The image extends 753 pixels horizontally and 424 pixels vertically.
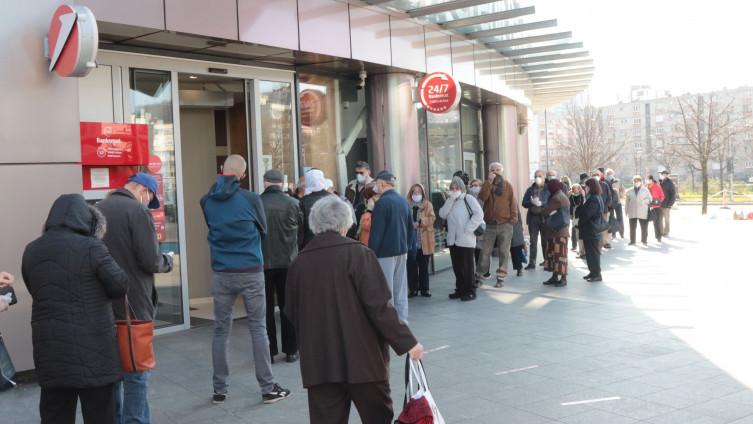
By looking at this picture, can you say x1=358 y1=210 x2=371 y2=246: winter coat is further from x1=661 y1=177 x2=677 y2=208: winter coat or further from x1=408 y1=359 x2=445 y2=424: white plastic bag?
x1=661 y1=177 x2=677 y2=208: winter coat

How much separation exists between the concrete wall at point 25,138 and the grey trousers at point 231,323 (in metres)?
2.10

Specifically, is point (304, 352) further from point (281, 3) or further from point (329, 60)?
point (329, 60)

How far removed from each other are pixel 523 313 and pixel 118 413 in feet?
20.0

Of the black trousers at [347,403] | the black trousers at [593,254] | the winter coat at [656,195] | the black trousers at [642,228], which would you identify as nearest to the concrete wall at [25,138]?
the black trousers at [347,403]

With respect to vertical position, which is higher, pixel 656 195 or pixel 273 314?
pixel 656 195

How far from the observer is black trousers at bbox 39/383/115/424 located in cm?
394

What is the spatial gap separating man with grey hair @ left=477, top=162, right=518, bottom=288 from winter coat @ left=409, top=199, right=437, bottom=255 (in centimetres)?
130

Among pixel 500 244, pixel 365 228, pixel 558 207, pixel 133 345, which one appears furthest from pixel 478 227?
pixel 133 345

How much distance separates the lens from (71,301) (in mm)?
3859

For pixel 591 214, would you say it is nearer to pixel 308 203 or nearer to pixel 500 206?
pixel 500 206

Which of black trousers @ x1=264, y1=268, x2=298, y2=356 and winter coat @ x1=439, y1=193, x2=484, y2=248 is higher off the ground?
winter coat @ x1=439, y1=193, x2=484, y2=248

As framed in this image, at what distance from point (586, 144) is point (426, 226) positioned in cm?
3798

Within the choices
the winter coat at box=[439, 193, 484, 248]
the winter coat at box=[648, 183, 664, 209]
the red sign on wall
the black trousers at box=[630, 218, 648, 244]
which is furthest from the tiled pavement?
the winter coat at box=[648, 183, 664, 209]

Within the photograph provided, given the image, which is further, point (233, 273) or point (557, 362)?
point (557, 362)
